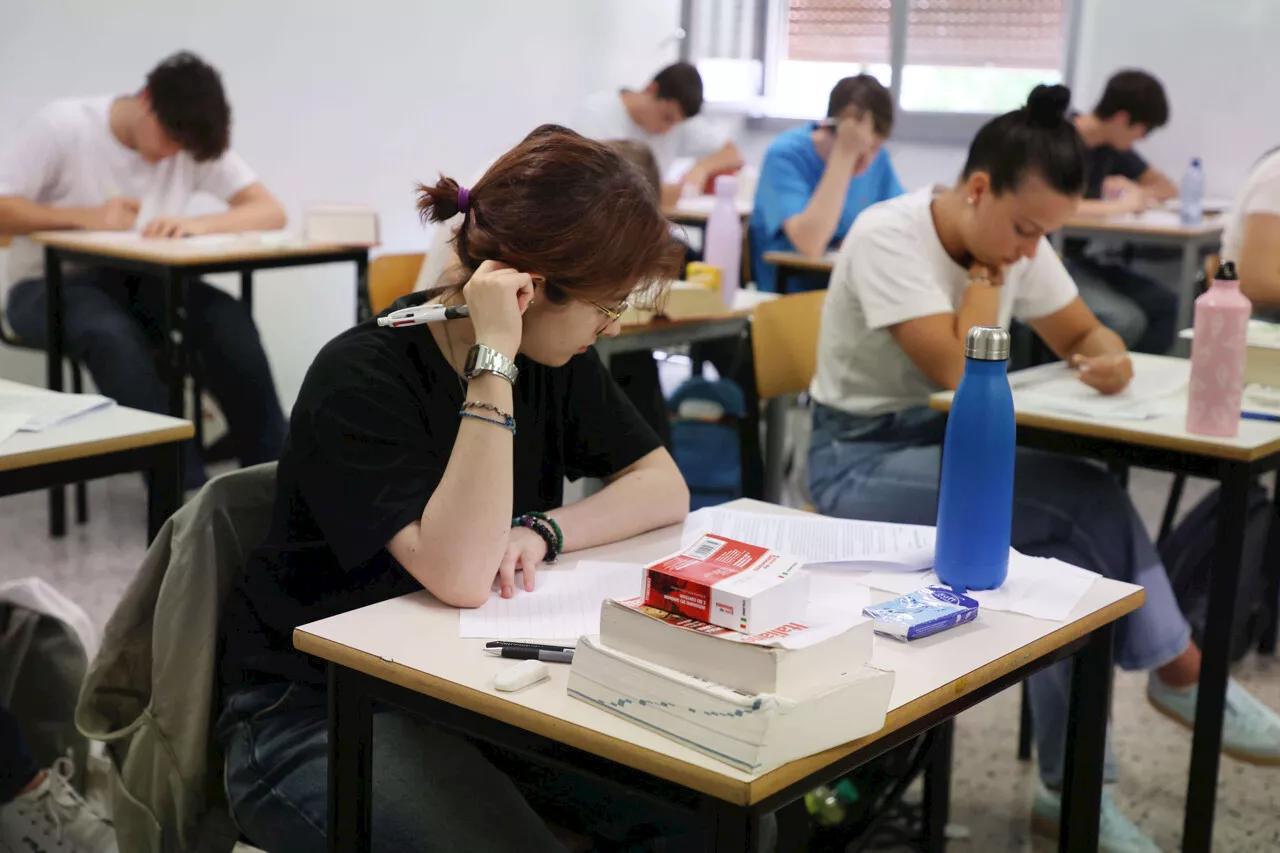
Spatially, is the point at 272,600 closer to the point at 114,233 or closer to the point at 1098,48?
the point at 114,233

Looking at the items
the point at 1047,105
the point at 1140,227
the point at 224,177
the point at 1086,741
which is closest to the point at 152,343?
the point at 224,177

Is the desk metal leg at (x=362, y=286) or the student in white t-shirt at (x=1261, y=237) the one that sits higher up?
the student in white t-shirt at (x=1261, y=237)

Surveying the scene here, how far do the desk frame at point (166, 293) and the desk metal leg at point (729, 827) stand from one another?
100 inches

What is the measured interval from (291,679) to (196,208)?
335 centimetres

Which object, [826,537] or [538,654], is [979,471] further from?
[538,654]

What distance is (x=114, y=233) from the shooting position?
3.52m

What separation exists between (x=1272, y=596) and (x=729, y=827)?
227 centimetres

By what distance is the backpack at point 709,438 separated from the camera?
3.16 metres

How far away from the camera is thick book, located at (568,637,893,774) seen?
2.88 ft

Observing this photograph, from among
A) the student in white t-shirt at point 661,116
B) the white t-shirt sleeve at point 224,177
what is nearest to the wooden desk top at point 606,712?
the white t-shirt sleeve at point 224,177

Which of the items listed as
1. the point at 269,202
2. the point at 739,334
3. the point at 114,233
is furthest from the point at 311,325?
the point at 739,334

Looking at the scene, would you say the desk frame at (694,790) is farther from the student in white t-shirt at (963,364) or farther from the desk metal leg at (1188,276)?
the desk metal leg at (1188,276)

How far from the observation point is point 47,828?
5.38 feet

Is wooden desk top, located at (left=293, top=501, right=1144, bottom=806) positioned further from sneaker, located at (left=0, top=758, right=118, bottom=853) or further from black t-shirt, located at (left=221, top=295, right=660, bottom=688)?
sneaker, located at (left=0, top=758, right=118, bottom=853)
